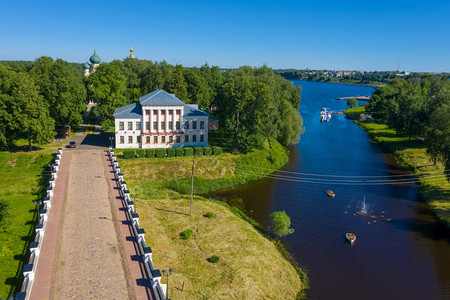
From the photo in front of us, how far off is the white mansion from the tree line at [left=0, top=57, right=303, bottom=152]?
6.44m

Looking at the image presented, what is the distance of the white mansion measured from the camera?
58938 mm

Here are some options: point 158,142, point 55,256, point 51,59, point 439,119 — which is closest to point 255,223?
point 55,256

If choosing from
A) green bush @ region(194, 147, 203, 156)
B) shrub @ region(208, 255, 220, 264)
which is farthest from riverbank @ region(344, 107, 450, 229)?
green bush @ region(194, 147, 203, 156)

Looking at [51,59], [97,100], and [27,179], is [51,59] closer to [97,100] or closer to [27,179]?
[97,100]

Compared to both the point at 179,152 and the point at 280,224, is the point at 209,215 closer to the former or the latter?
the point at 280,224

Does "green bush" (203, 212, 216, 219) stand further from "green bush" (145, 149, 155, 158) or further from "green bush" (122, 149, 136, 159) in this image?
"green bush" (122, 149, 136, 159)

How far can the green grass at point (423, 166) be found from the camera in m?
50.0

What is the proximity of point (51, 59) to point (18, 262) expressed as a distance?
49.7 m

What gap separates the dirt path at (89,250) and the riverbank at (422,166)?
41436 mm

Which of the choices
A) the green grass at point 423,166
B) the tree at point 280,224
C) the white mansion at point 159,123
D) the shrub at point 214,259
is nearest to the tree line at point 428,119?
the green grass at point 423,166

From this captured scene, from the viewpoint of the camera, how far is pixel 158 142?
6066 cm

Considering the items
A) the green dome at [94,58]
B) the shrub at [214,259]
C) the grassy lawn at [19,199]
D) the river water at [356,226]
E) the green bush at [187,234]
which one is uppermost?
the green dome at [94,58]

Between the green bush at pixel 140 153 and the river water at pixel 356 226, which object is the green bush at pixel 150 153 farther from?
the river water at pixel 356 226

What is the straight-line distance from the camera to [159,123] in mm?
60031
